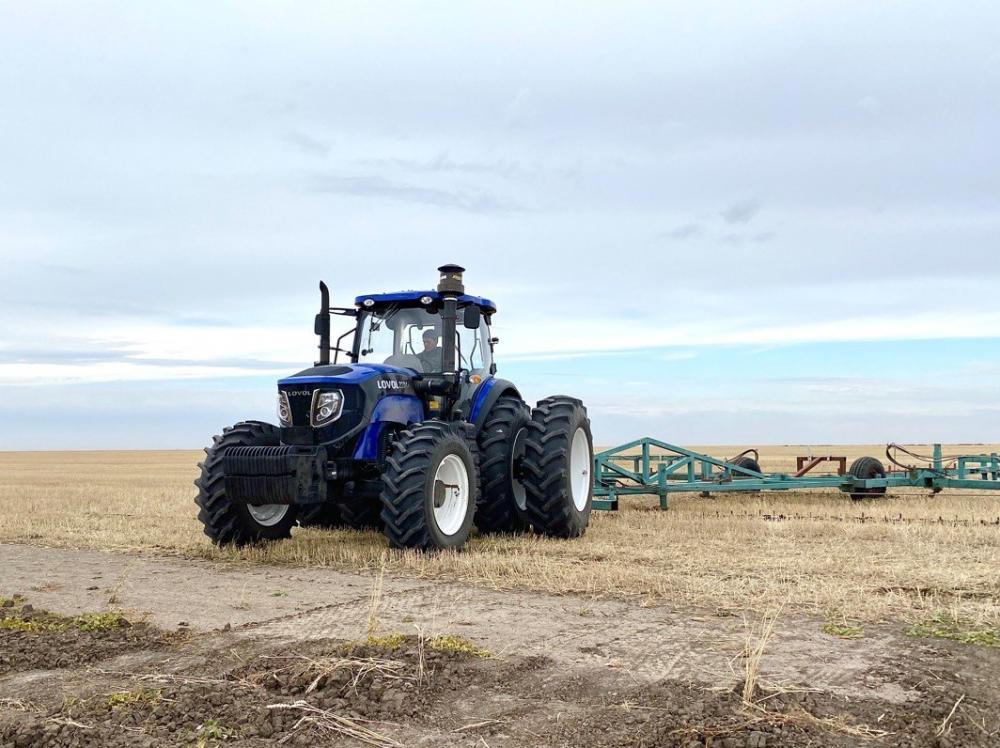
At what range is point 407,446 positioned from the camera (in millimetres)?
9492

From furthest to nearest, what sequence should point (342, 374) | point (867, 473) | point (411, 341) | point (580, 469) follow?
point (867, 473) < point (580, 469) < point (411, 341) < point (342, 374)

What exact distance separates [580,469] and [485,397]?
1895mm

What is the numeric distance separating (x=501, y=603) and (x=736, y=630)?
1.89 meters

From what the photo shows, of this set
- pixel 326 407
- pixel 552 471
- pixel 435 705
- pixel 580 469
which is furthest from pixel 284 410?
pixel 435 705

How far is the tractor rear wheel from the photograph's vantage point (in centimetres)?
934

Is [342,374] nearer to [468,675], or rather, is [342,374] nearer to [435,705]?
[468,675]

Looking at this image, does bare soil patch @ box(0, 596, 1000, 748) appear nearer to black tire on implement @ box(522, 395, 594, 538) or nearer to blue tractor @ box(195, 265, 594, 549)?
blue tractor @ box(195, 265, 594, 549)

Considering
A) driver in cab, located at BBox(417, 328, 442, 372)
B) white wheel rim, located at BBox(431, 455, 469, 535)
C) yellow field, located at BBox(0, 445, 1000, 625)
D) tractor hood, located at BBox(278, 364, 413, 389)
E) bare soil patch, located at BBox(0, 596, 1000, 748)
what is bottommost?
bare soil patch, located at BBox(0, 596, 1000, 748)

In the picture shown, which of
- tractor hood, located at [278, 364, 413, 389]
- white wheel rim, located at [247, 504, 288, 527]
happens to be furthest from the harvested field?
tractor hood, located at [278, 364, 413, 389]

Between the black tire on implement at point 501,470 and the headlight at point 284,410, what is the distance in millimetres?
2233

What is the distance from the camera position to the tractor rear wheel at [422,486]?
9344 mm

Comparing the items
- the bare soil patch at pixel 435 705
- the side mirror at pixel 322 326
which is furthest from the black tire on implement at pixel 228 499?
the bare soil patch at pixel 435 705

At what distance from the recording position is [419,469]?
9.34 meters

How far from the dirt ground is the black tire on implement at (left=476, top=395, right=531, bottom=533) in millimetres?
3359
